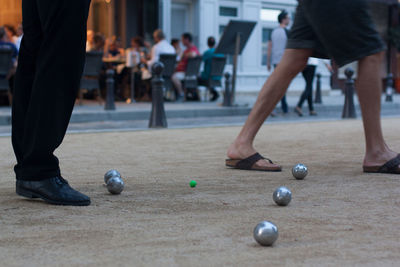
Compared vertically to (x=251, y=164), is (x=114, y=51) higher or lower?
lower

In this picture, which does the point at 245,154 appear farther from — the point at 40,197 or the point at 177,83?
the point at 177,83

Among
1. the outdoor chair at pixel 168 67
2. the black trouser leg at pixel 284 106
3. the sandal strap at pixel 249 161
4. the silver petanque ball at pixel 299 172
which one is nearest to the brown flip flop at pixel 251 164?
the sandal strap at pixel 249 161

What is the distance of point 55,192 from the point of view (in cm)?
297

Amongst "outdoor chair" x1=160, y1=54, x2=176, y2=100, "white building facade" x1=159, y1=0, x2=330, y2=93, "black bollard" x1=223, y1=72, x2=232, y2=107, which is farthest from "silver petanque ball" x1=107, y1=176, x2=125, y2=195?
"white building facade" x1=159, y1=0, x2=330, y2=93

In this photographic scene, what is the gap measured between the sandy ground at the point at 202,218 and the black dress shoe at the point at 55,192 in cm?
5

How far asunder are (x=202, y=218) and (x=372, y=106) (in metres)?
1.82

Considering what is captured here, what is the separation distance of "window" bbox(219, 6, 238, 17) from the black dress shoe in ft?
59.1

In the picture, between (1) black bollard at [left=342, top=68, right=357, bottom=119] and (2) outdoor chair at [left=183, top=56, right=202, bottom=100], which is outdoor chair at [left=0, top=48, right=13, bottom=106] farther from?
(1) black bollard at [left=342, top=68, right=357, bottom=119]

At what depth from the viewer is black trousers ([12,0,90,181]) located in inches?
116

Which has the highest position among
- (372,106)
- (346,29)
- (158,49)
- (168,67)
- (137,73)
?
(346,29)

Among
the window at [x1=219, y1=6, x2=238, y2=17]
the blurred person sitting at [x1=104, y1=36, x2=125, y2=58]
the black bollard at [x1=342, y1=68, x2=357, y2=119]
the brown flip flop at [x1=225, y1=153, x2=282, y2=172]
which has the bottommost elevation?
the black bollard at [x1=342, y1=68, x2=357, y2=119]

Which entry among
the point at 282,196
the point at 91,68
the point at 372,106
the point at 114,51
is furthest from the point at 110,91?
the point at 282,196

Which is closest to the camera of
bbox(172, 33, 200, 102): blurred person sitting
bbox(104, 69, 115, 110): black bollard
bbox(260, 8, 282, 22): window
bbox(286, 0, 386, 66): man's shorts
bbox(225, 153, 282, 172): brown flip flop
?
bbox(286, 0, 386, 66): man's shorts

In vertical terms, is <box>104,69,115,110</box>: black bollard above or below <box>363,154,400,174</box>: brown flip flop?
below
